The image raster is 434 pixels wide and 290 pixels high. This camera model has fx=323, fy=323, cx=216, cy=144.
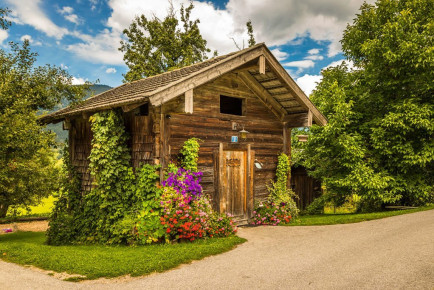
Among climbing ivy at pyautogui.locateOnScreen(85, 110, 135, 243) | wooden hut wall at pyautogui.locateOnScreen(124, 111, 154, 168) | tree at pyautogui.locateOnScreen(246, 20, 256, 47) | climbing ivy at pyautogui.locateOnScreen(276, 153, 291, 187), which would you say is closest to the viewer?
climbing ivy at pyautogui.locateOnScreen(85, 110, 135, 243)

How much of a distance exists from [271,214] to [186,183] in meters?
3.79

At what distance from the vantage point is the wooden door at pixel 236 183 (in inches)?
408

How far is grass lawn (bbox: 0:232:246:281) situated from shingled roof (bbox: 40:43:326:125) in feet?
11.4

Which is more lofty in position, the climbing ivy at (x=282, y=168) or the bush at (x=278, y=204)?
the climbing ivy at (x=282, y=168)

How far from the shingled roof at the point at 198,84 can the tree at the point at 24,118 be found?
2.79 feet

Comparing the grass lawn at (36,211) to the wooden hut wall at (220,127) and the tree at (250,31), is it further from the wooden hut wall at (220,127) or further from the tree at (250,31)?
the tree at (250,31)

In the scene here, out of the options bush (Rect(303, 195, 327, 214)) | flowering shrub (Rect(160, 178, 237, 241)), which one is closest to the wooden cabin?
flowering shrub (Rect(160, 178, 237, 241))

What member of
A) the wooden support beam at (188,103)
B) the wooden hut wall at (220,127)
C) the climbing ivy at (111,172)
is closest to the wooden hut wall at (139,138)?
the climbing ivy at (111,172)

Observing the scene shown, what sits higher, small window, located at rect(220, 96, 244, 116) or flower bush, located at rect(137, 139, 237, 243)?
small window, located at rect(220, 96, 244, 116)

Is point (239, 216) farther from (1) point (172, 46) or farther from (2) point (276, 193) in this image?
(1) point (172, 46)

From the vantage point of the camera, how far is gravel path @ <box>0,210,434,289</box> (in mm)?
5316

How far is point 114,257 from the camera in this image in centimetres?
673

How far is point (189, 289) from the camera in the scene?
17.0ft

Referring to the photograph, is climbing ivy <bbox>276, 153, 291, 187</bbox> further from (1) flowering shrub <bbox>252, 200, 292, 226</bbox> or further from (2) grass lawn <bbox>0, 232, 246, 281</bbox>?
(2) grass lawn <bbox>0, 232, 246, 281</bbox>
